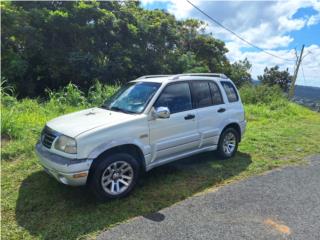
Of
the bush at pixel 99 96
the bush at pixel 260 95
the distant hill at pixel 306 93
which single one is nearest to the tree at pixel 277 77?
the distant hill at pixel 306 93

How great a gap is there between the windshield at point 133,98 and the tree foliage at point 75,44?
1053 cm

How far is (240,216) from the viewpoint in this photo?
13.6 ft

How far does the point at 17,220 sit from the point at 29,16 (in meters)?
13.3

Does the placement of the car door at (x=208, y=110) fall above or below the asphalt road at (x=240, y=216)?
above

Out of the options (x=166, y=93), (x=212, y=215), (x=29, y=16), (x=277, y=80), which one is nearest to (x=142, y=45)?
(x=29, y=16)

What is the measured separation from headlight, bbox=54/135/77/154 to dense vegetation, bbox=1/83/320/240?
0.81m

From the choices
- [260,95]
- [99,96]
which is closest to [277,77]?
[260,95]

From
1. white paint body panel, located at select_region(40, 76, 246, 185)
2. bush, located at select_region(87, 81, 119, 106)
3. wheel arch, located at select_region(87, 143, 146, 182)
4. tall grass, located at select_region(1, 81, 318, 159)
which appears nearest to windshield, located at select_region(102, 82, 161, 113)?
white paint body panel, located at select_region(40, 76, 246, 185)

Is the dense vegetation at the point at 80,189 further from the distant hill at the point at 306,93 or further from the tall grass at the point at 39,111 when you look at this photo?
the distant hill at the point at 306,93

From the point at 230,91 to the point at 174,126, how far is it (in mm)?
1931

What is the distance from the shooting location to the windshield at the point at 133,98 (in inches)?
195

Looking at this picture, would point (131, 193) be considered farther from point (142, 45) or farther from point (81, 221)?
point (142, 45)

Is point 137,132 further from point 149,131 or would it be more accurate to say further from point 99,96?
point 99,96

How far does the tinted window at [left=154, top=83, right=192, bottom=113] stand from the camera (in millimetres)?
5051
